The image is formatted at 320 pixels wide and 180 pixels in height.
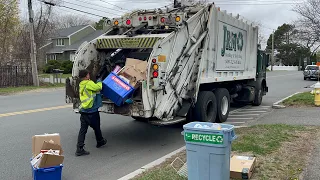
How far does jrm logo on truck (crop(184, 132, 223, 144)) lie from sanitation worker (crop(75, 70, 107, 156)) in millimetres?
2544

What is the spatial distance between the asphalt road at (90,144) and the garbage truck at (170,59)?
68 cm

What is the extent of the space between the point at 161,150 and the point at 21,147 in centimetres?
272

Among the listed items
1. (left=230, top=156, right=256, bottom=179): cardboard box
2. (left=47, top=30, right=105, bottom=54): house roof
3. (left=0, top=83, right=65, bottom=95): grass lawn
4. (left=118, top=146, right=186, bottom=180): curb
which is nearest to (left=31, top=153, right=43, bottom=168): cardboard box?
(left=118, top=146, right=186, bottom=180): curb

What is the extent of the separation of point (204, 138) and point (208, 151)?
0.55ft

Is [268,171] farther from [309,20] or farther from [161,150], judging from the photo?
[309,20]

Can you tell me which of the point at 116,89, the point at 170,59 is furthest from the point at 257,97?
the point at 116,89

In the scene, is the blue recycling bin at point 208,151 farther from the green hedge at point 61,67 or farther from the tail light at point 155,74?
the green hedge at point 61,67

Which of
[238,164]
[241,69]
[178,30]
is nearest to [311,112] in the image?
[241,69]

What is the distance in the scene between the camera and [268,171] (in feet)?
16.4

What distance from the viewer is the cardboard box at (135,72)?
256 inches

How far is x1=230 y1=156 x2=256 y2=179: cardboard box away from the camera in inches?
182

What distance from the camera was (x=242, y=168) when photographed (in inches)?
186

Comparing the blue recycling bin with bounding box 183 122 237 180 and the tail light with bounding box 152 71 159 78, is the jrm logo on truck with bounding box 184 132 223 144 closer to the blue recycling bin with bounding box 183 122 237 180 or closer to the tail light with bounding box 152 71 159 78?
the blue recycling bin with bounding box 183 122 237 180

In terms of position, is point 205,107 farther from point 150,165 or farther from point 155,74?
point 150,165
